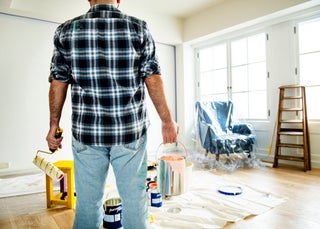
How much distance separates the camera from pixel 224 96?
4379 mm

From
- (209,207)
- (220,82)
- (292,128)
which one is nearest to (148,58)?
(209,207)

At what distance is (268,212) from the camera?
183 centimetres

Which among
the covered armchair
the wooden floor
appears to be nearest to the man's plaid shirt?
the wooden floor

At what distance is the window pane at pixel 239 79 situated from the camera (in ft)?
13.2

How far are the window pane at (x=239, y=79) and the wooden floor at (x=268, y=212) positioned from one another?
1.77 meters

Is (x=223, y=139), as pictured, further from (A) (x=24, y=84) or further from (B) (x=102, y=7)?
(A) (x=24, y=84)

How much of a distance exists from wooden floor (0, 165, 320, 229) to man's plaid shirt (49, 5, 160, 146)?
112 cm

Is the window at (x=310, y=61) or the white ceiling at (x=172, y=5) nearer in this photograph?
the window at (x=310, y=61)

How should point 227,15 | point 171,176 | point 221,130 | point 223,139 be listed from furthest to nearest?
1. point 227,15
2. point 221,130
3. point 223,139
4. point 171,176

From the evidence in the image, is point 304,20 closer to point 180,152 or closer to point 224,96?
point 224,96

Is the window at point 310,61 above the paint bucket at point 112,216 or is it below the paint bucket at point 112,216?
above

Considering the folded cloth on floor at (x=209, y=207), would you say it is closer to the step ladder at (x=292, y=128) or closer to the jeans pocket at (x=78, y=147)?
the jeans pocket at (x=78, y=147)

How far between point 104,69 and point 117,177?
41 cm

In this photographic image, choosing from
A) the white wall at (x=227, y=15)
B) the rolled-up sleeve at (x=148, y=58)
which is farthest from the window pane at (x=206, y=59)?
the rolled-up sleeve at (x=148, y=58)
